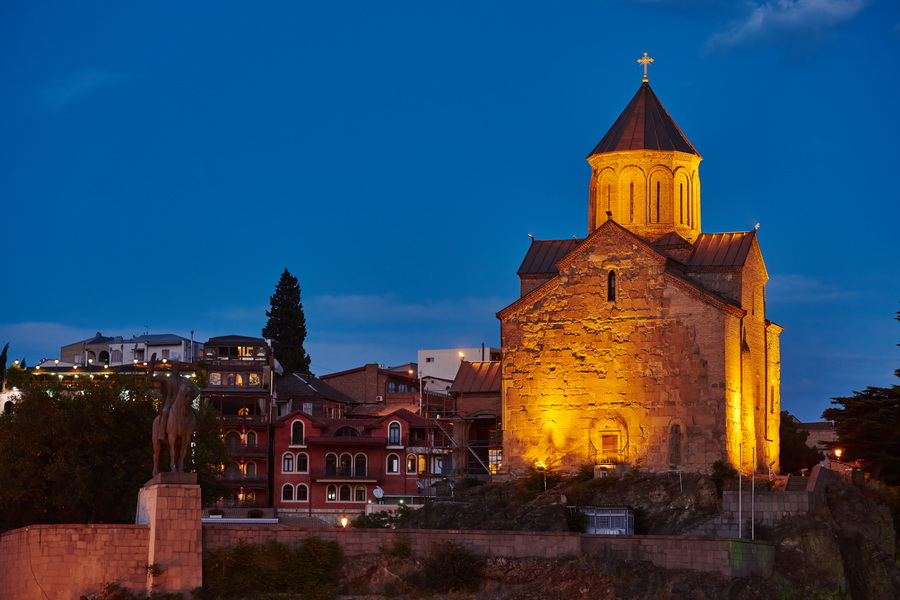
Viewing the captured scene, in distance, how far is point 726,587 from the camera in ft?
126

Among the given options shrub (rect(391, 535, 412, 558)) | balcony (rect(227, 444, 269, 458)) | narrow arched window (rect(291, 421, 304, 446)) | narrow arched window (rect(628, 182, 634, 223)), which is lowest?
shrub (rect(391, 535, 412, 558))

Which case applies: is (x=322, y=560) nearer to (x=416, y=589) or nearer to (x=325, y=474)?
(x=416, y=589)

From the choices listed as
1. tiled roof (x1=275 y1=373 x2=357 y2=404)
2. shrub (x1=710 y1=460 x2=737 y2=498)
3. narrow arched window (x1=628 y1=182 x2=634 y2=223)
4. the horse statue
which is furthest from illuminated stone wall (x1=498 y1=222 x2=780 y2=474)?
tiled roof (x1=275 y1=373 x2=357 y2=404)

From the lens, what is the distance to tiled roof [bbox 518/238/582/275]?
5866cm

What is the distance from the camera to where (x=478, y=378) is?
59406mm

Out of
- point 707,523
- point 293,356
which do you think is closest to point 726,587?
point 707,523

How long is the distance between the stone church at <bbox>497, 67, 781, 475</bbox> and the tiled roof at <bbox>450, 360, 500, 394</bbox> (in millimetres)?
5894

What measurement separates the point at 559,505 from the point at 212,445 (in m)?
14.5

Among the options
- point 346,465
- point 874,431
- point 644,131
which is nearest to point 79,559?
point 644,131

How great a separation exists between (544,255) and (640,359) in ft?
32.0

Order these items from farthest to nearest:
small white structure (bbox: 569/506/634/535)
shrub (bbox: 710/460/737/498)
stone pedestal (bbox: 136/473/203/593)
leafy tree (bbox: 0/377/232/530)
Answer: leafy tree (bbox: 0/377/232/530)
shrub (bbox: 710/460/737/498)
small white structure (bbox: 569/506/634/535)
stone pedestal (bbox: 136/473/203/593)

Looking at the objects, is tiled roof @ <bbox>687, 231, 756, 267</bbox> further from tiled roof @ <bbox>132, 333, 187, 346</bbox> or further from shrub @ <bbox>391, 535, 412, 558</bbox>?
tiled roof @ <bbox>132, 333, 187, 346</bbox>

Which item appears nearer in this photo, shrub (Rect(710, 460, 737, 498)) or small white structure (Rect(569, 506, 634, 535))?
small white structure (Rect(569, 506, 634, 535))

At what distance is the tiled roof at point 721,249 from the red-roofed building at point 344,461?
2707 centimetres
